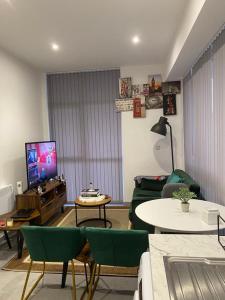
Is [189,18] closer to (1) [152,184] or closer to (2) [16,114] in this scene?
(1) [152,184]

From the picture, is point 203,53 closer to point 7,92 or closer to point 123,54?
point 123,54

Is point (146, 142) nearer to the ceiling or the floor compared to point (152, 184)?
nearer to the ceiling

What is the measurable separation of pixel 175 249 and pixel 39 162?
3210mm

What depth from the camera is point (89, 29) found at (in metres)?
3.08

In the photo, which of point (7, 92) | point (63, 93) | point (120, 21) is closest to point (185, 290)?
point (120, 21)

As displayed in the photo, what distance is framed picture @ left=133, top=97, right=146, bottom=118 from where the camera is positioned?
4816 mm

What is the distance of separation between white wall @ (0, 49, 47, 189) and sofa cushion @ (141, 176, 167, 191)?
80.4 inches

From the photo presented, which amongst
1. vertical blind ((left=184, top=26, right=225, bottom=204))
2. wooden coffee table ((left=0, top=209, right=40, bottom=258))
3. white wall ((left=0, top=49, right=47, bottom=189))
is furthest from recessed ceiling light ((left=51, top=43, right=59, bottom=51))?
wooden coffee table ((left=0, top=209, right=40, bottom=258))

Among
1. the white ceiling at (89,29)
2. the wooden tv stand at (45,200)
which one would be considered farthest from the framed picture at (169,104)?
the wooden tv stand at (45,200)

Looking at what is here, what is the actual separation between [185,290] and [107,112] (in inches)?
168

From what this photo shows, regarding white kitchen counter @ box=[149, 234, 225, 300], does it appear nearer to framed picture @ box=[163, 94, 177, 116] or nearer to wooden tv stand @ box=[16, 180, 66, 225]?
wooden tv stand @ box=[16, 180, 66, 225]

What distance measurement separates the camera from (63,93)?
5.11 m

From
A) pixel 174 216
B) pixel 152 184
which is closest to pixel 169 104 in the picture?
pixel 152 184

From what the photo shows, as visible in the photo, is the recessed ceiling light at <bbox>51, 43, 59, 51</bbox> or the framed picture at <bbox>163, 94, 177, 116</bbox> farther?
the framed picture at <bbox>163, 94, 177, 116</bbox>
